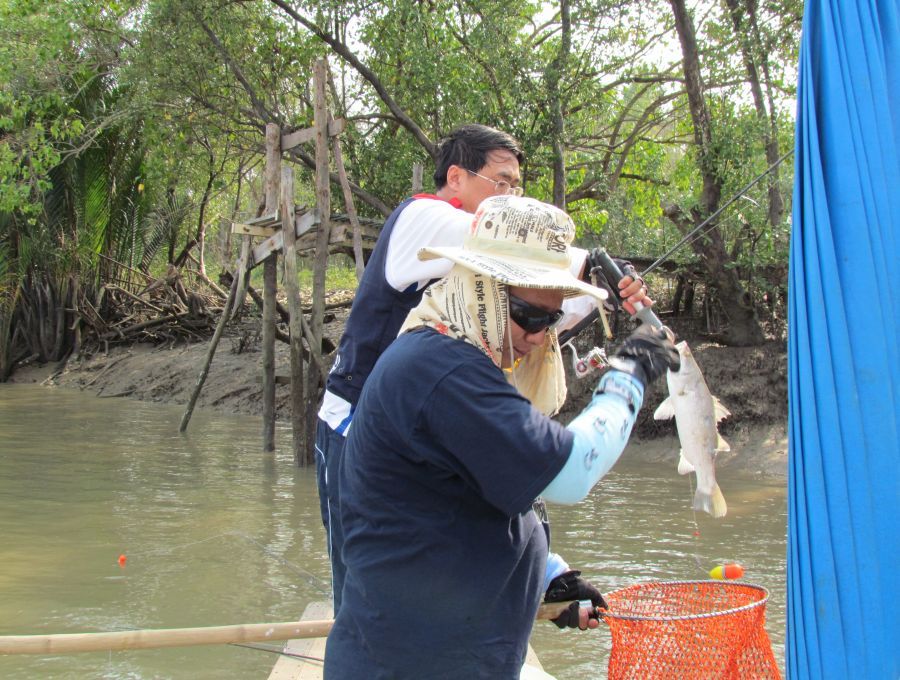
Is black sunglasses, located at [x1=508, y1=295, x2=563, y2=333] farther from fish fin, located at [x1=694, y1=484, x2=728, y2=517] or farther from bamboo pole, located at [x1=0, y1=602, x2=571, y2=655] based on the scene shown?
bamboo pole, located at [x1=0, y1=602, x2=571, y2=655]

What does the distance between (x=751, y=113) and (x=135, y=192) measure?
1581 centimetres

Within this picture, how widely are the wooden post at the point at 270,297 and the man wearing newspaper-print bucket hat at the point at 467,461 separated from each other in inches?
367

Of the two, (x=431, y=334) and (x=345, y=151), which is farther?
(x=345, y=151)

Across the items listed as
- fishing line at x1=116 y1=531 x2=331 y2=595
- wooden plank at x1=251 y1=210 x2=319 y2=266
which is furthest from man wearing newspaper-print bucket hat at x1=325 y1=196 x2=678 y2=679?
wooden plank at x1=251 y1=210 x2=319 y2=266

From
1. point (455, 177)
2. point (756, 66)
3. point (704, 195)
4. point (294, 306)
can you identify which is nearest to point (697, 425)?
point (455, 177)

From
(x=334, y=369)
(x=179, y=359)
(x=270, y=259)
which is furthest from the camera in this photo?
(x=179, y=359)

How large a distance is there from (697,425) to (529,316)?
3.97 feet

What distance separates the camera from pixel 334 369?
3154mm

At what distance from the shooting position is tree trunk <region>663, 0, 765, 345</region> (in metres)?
11.3

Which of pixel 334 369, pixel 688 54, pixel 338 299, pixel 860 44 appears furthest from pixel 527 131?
pixel 860 44

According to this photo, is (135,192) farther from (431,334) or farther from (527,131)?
(431,334)

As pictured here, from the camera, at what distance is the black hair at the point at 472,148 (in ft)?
11.0

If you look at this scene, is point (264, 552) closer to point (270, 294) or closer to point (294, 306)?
point (294, 306)

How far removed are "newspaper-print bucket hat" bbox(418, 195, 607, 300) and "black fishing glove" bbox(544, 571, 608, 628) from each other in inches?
44.4
